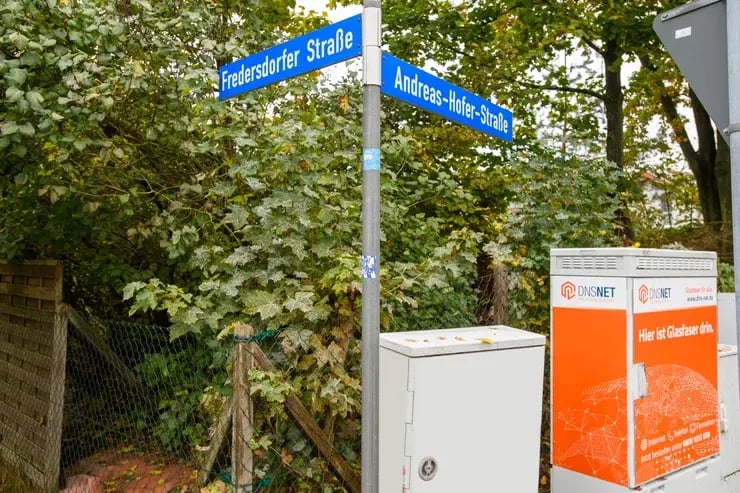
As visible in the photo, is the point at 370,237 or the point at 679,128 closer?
the point at 370,237

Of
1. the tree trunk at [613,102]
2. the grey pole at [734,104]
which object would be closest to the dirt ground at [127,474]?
the grey pole at [734,104]

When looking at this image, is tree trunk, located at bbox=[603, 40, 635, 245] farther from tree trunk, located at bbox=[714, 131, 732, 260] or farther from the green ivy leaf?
the green ivy leaf

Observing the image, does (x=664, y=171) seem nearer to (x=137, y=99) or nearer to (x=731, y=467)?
(x=731, y=467)

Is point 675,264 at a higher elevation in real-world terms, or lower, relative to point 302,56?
lower

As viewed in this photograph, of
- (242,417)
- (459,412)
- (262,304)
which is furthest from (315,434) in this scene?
(459,412)

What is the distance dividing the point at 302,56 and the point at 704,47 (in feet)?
5.16

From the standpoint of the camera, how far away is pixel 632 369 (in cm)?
287

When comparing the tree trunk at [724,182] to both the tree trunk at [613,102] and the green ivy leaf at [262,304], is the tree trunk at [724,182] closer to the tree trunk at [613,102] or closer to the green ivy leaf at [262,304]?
the tree trunk at [613,102]

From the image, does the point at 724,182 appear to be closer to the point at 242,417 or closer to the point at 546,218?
the point at 546,218

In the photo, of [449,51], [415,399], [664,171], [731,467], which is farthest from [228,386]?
[664,171]

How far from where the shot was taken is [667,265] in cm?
306

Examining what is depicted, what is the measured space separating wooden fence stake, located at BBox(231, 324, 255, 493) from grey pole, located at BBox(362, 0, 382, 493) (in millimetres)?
678

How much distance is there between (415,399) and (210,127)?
7.50 ft

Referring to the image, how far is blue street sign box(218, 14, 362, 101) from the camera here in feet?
7.82
